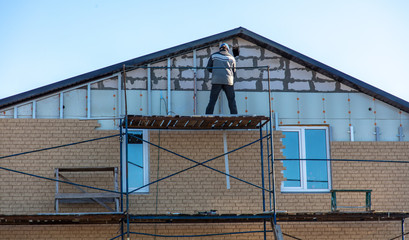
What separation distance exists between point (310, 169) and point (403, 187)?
6.25 feet

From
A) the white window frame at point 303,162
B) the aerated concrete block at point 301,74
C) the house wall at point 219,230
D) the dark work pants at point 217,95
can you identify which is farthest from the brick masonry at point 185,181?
the aerated concrete block at point 301,74

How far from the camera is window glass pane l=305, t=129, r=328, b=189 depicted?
49.0 ft

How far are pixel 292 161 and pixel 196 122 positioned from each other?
2.25 m

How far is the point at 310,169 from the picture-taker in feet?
49.4

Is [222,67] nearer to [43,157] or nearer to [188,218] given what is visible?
[188,218]

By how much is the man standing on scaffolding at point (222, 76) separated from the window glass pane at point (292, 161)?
1491 mm

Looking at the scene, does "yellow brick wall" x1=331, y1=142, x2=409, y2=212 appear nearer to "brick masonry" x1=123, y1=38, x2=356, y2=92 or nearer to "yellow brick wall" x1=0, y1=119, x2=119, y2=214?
"brick masonry" x1=123, y1=38, x2=356, y2=92

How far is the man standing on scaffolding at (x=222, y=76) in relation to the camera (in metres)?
14.3

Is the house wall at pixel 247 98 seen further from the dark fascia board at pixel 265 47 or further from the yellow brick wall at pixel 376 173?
the yellow brick wall at pixel 376 173

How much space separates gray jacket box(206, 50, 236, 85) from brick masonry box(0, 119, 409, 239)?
1.16 m

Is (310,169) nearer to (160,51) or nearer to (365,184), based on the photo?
(365,184)

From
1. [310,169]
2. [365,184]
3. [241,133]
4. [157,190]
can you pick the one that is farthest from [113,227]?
[365,184]

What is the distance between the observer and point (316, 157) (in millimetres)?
15117

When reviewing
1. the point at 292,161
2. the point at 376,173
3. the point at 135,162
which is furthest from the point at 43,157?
the point at 376,173
